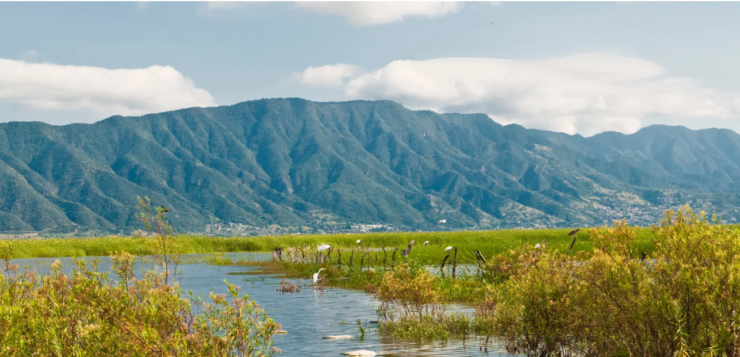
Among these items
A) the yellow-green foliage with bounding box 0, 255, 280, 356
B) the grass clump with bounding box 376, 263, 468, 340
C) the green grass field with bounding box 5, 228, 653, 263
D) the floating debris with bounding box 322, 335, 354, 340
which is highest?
the yellow-green foliage with bounding box 0, 255, 280, 356

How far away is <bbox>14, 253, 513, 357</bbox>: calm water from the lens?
18406 millimetres

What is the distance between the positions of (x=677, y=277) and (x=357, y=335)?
11.5 meters

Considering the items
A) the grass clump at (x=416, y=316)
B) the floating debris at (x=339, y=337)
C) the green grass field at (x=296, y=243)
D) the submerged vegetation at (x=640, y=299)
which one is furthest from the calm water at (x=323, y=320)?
the green grass field at (x=296, y=243)

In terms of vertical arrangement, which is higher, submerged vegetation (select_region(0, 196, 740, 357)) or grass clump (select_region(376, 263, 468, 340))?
submerged vegetation (select_region(0, 196, 740, 357))

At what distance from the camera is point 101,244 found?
78938 millimetres

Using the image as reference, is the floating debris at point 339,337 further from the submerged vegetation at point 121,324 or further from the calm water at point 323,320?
the submerged vegetation at point 121,324

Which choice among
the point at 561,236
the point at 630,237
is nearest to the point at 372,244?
the point at 561,236

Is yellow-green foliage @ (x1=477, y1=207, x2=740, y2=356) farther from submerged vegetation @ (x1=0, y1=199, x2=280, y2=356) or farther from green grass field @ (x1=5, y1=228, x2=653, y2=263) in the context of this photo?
green grass field @ (x1=5, y1=228, x2=653, y2=263)

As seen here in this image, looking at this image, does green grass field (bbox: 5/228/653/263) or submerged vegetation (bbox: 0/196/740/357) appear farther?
green grass field (bbox: 5/228/653/263)

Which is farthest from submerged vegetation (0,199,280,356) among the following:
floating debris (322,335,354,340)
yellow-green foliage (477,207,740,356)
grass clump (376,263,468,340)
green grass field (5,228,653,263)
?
green grass field (5,228,653,263)

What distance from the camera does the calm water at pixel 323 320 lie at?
725 inches

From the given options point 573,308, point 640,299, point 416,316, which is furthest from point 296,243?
point 640,299

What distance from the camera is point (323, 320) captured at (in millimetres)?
24922

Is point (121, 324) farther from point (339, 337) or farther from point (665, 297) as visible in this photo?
point (339, 337)
